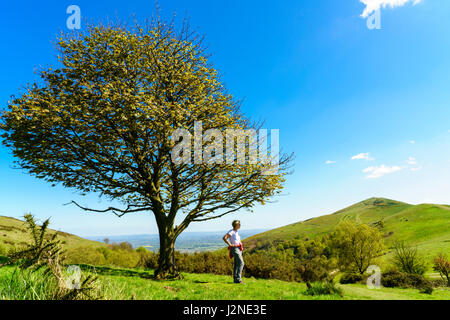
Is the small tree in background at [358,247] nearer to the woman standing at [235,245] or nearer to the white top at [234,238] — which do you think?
the woman standing at [235,245]

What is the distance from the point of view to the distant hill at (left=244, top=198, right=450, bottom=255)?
9318 cm

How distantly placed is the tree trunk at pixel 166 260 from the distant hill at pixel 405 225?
91.5 metres

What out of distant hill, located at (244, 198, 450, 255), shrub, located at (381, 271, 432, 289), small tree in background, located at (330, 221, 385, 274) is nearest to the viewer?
shrub, located at (381, 271, 432, 289)

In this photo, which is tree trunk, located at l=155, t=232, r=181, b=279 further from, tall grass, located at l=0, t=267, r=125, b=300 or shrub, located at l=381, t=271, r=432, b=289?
shrub, located at l=381, t=271, r=432, b=289

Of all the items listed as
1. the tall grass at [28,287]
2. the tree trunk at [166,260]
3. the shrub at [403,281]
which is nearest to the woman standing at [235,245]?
the tree trunk at [166,260]

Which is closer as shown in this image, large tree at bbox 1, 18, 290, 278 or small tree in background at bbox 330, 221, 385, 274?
large tree at bbox 1, 18, 290, 278

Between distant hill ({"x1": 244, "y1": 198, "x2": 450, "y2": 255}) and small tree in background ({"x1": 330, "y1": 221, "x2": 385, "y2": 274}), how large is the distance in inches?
1194

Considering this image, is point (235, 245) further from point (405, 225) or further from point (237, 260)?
point (405, 225)

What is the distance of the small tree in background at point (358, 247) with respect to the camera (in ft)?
192

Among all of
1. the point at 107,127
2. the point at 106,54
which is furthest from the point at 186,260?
the point at 106,54

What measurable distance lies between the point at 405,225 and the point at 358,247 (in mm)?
87116

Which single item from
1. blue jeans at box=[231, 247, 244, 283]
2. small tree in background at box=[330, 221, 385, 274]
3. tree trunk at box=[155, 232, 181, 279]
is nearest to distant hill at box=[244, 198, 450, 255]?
small tree in background at box=[330, 221, 385, 274]
